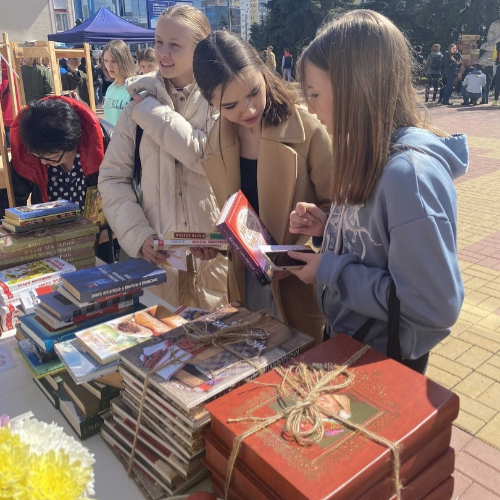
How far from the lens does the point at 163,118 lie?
205cm

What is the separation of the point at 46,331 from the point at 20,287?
390 mm

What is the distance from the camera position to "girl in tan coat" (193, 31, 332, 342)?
1.71m

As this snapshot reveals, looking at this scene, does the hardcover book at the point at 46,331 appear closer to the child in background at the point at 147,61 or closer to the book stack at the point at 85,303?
the book stack at the point at 85,303

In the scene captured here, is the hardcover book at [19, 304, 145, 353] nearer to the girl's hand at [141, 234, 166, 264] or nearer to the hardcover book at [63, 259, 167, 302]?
the hardcover book at [63, 259, 167, 302]

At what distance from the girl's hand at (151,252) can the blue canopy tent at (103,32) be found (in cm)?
1280

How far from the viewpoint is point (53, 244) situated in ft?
6.69

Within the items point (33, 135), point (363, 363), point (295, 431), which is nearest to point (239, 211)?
point (363, 363)

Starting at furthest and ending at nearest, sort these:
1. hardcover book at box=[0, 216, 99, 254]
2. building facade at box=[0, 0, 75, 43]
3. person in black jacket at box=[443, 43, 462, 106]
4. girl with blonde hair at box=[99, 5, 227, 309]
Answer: person in black jacket at box=[443, 43, 462, 106] → building facade at box=[0, 0, 75, 43] → girl with blonde hair at box=[99, 5, 227, 309] → hardcover book at box=[0, 216, 99, 254]

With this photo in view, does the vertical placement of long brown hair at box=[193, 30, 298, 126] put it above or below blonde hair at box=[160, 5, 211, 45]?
below

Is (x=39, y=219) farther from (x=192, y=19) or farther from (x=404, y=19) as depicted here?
(x=404, y=19)

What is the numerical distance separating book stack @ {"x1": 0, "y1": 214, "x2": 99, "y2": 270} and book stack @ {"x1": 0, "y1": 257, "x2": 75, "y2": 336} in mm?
68

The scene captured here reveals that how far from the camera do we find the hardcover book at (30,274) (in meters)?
1.78

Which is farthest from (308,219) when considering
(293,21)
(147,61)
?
(293,21)

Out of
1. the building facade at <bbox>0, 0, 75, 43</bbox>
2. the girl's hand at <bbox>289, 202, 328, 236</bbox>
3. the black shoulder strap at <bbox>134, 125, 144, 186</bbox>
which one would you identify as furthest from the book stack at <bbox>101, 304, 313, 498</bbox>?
the building facade at <bbox>0, 0, 75, 43</bbox>
